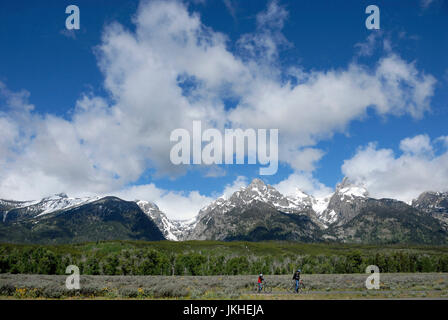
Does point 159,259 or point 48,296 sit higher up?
point 48,296

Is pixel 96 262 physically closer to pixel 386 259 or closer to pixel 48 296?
pixel 48 296

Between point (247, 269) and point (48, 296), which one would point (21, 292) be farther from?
point (247, 269)

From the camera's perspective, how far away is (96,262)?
120 m

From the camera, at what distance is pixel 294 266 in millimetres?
152625
